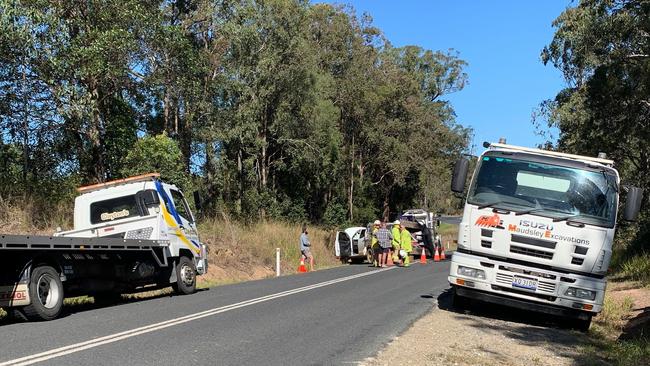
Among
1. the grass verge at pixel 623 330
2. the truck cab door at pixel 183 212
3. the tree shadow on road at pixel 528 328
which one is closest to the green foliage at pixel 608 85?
the grass verge at pixel 623 330

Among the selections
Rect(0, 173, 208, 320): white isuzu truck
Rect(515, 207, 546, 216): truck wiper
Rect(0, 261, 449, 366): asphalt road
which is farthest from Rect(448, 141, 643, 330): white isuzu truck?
Rect(0, 173, 208, 320): white isuzu truck

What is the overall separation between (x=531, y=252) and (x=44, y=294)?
26.0ft

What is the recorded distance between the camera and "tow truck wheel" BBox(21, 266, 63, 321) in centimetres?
923

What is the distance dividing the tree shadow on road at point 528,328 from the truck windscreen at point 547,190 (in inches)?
74.1

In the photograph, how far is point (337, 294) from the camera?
1335cm

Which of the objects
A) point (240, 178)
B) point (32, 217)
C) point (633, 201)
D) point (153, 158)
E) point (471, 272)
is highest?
point (153, 158)

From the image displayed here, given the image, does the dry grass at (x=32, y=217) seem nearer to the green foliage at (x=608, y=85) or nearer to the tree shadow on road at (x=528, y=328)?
the tree shadow on road at (x=528, y=328)

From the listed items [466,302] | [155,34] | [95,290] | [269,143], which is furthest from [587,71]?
[95,290]

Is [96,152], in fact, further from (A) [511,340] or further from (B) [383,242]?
(A) [511,340]

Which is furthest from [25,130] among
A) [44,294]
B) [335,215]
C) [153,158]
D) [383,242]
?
[335,215]

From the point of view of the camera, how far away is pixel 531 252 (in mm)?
9516

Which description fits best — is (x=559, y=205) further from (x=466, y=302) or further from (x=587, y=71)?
(x=587, y=71)

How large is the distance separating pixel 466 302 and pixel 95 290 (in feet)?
23.1

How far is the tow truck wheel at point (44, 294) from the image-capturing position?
923cm
